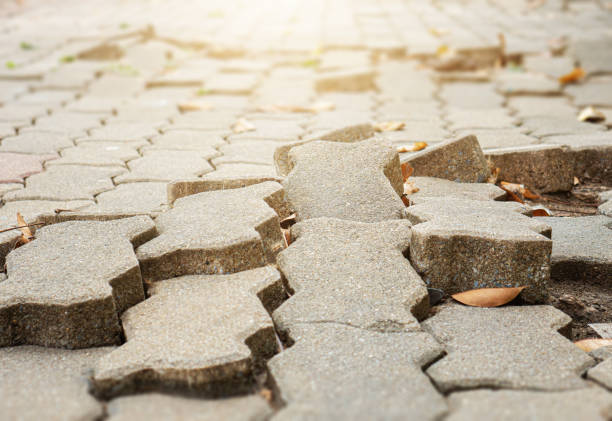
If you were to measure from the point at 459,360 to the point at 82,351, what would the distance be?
2.71 feet

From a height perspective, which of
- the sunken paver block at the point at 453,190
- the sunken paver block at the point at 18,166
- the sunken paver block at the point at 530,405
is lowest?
the sunken paver block at the point at 530,405

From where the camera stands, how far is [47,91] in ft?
14.2

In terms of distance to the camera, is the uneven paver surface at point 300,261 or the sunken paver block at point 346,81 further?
the sunken paver block at point 346,81

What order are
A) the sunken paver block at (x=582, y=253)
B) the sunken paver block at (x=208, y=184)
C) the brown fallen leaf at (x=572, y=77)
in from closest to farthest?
the sunken paver block at (x=582, y=253)
the sunken paver block at (x=208, y=184)
the brown fallen leaf at (x=572, y=77)

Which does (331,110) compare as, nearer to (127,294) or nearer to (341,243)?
(341,243)

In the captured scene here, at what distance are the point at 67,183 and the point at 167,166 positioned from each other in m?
0.43

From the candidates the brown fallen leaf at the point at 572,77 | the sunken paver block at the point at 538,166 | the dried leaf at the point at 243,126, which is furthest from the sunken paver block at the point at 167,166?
the brown fallen leaf at the point at 572,77

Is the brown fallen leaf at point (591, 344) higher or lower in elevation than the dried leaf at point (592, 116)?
lower

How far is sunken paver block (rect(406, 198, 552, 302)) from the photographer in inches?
61.6

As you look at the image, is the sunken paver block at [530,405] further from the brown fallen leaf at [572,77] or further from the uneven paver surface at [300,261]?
the brown fallen leaf at [572,77]

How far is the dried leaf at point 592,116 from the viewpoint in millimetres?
3373

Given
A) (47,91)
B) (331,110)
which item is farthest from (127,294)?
(47,91)

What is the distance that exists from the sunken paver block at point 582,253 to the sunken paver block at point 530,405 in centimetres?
68

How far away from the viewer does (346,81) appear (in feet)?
14.5
